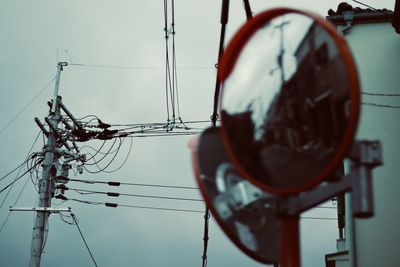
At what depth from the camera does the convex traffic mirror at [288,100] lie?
1.18 meters

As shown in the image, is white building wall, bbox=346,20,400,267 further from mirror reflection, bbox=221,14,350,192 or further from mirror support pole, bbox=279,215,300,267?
mirror support pole, bbox=279,215,300,267

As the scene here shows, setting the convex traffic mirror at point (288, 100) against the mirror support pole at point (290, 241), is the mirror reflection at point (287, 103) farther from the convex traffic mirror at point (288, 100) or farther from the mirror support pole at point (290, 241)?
the mirror support pole at point (290, 241)

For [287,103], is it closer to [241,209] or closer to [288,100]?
[288,100]

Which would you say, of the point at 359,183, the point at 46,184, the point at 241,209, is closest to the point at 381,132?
the point at 241,209

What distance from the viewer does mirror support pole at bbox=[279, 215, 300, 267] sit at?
119 cm

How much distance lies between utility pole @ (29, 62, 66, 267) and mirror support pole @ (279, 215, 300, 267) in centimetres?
1453

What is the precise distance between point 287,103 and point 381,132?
858cm

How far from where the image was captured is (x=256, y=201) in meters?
1.48

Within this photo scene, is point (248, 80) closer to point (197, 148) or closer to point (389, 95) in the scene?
point (197, 148)

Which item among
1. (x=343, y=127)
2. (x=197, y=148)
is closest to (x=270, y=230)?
(x=197, y=148)

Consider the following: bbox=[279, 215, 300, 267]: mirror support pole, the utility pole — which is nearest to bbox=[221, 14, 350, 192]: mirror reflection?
bbox=[279, 215, 300, 267]: mirror support pole

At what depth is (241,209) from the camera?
4.89 ft

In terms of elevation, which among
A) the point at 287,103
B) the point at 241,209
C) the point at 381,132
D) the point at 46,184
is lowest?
the point at 241,209

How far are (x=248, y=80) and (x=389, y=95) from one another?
28.8 ft
